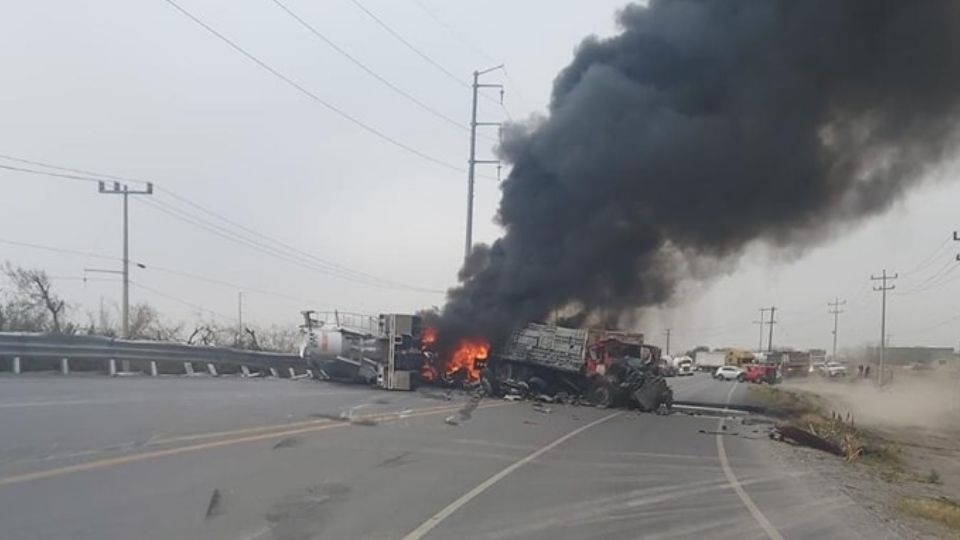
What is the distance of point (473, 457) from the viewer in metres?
13.9

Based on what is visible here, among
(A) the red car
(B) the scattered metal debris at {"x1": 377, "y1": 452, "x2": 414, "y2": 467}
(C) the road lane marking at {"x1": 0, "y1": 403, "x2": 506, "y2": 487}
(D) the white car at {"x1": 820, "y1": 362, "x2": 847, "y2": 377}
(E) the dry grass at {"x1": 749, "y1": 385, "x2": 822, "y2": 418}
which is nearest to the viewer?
(C) the road lane marking at {"x1": 0, "y1": 403, "x2": 506, "y2": 487}

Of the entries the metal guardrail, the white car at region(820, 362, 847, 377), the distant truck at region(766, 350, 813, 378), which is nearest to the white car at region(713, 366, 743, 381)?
the distant truck at region(766, 350, 813, 378)

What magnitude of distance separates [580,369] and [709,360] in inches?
3030

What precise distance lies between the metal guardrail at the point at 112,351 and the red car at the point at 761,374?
4949 centimetres

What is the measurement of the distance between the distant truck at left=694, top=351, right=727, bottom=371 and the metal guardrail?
73.2 metres

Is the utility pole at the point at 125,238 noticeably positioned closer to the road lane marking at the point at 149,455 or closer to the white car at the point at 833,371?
the road lane marking at the point at 149,455

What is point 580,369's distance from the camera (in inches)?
1216

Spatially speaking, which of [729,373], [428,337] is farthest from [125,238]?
[729,373]

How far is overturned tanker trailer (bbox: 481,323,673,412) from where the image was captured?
100 feet

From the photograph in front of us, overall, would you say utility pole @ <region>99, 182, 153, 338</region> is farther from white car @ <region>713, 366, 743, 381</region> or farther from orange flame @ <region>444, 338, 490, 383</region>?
white car @ <region>713, 366, 743, 381</region>

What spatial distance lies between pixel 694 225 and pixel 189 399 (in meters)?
20.5

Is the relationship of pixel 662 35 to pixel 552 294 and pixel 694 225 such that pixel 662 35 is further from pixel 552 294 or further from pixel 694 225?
pixel 552 294

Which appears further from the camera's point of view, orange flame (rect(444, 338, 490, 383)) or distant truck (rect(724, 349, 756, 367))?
distant truck (rect(724, 349, 756, 367))

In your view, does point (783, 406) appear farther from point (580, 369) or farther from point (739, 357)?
point (739, 357)
